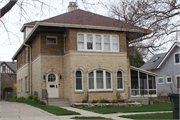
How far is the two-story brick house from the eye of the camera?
Result: 20844mm

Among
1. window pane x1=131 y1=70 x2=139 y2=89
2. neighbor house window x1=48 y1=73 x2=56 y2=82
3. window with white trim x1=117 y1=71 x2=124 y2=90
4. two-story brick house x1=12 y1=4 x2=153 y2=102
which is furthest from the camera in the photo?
window pane x1=131 y1=70 x2=139 y2=89

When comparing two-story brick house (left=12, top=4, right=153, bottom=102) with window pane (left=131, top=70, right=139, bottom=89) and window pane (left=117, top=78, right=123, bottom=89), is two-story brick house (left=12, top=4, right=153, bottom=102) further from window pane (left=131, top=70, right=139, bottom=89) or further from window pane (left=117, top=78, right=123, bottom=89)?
window pane (left=131, top=70, right=139, bottom=89)

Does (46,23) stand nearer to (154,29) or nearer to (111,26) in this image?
(111,26)

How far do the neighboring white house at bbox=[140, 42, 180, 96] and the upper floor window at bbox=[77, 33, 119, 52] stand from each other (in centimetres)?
1097

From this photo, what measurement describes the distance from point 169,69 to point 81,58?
16.6 meters

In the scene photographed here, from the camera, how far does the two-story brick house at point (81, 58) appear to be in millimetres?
20844

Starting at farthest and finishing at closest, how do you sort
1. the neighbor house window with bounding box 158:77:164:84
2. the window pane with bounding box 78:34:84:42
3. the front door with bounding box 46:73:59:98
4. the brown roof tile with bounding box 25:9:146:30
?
the neighbor house window with bounding box 158:77:164:84 < the front door with bounding box 46:73:59:98 < the window pane with bounding box 78:34:84:42 < the brown roof tile with bounding box 25:9:146:30

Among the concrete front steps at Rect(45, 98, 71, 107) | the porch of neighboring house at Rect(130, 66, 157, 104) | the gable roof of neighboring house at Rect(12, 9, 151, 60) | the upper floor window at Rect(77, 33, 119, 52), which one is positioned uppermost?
the gable roof of neighboring house at Rect(12, 9, 151, 60)

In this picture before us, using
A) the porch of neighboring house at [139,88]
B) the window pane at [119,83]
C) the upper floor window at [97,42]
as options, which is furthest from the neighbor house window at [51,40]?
the porch of neighboring house at [139,88]

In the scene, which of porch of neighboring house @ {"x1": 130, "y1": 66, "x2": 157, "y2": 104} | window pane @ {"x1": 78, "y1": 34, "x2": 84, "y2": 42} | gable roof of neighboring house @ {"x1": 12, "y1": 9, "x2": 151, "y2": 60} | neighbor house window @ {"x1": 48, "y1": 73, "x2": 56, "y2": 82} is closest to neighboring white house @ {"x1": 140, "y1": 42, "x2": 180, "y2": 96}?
porch of neighboring house @ {"x1": 130, "y1": 66, "x2": 157, "y2": 104}

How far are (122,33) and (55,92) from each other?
8.42m

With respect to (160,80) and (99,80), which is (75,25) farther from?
(160,80)

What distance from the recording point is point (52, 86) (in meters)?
22.1

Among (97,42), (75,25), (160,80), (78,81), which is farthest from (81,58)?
(160,80)
